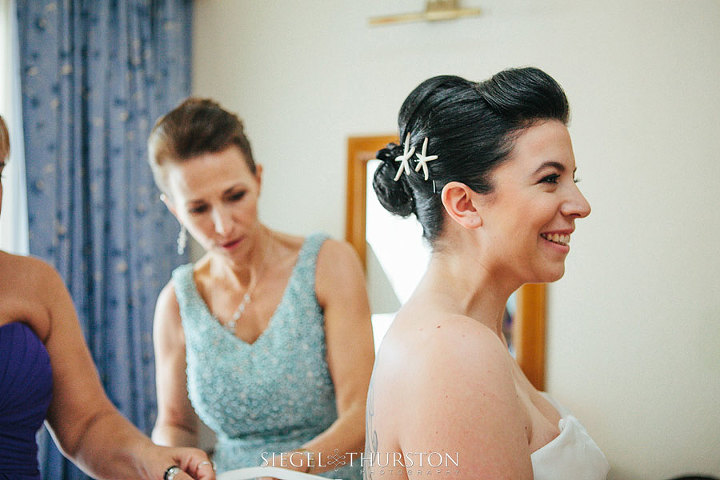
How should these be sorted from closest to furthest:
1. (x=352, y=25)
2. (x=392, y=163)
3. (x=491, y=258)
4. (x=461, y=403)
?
1. (x=461, y=403)
2. (x=491, y=258)
3. (x=392, y=163)
4. (x=352, y=25)

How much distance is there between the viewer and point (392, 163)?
40.2 inches

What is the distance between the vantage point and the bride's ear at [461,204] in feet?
2.91

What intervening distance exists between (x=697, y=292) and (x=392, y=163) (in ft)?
2.93

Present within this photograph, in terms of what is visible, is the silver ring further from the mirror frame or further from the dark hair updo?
the mirror frame

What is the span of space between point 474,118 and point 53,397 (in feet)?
2.93

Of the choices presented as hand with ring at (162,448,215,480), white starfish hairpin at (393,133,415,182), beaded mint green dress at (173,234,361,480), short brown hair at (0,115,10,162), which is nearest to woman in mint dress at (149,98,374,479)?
beaded mint green dress at (173,234,361,480)

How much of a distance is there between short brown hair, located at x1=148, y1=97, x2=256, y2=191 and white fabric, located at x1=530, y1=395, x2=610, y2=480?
0.91 metres

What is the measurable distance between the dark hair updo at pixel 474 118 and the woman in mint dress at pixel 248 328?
54 centimetres

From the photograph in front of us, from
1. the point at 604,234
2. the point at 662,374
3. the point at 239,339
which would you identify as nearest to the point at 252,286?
the point at 239,339

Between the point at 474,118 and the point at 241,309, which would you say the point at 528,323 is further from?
the point at 474,118

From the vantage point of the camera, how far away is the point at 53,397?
1.17 metres

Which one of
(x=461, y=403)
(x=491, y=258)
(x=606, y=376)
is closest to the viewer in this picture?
(x=461, y=403)

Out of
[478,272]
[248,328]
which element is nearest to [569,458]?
[478,272]

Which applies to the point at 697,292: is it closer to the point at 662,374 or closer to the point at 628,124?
the point at 662,374
